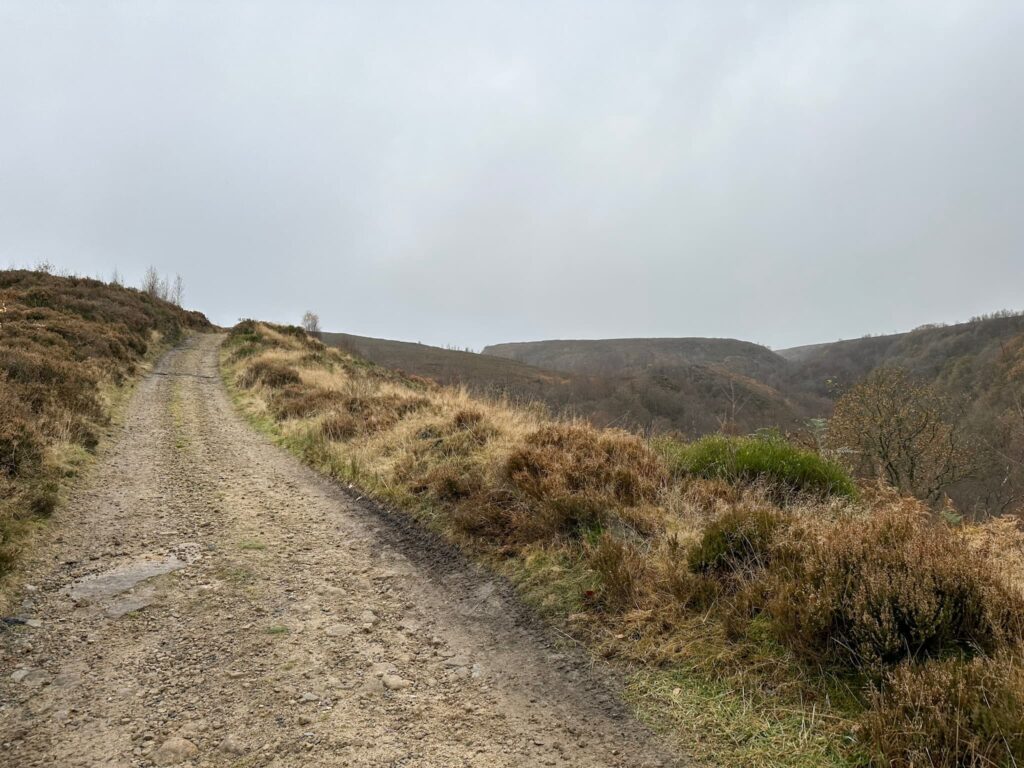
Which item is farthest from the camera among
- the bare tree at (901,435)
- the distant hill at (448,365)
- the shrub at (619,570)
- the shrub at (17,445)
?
the distant hill at (448,365)

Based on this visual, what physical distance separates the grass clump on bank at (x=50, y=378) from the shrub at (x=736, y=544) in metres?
5.74

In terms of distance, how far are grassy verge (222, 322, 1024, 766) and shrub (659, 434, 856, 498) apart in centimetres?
3

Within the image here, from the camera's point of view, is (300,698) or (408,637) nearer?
(300,698)

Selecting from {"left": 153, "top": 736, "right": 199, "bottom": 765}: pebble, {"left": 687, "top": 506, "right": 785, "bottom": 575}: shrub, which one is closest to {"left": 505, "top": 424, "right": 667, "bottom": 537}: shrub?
{"left": 687, "top": 506, "right": 785, "bottom": 575}: shrub

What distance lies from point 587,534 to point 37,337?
17.5 m

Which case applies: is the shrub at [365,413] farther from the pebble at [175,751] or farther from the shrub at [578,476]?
the pebble at [175,751]

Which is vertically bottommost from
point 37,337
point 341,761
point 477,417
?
point 341,761

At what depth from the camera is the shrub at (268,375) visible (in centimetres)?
1672

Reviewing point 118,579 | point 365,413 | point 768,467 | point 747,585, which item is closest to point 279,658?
point 118,579

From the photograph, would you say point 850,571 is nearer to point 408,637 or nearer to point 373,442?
point 408,637

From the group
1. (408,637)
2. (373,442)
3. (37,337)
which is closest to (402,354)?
(37,337)

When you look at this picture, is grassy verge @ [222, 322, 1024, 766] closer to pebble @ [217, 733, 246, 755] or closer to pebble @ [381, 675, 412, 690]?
pebble @ [381, 675, 412, 690]

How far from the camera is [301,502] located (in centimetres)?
725

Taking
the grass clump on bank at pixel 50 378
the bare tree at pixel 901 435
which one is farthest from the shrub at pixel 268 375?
the bare tree at pixel 901 435
